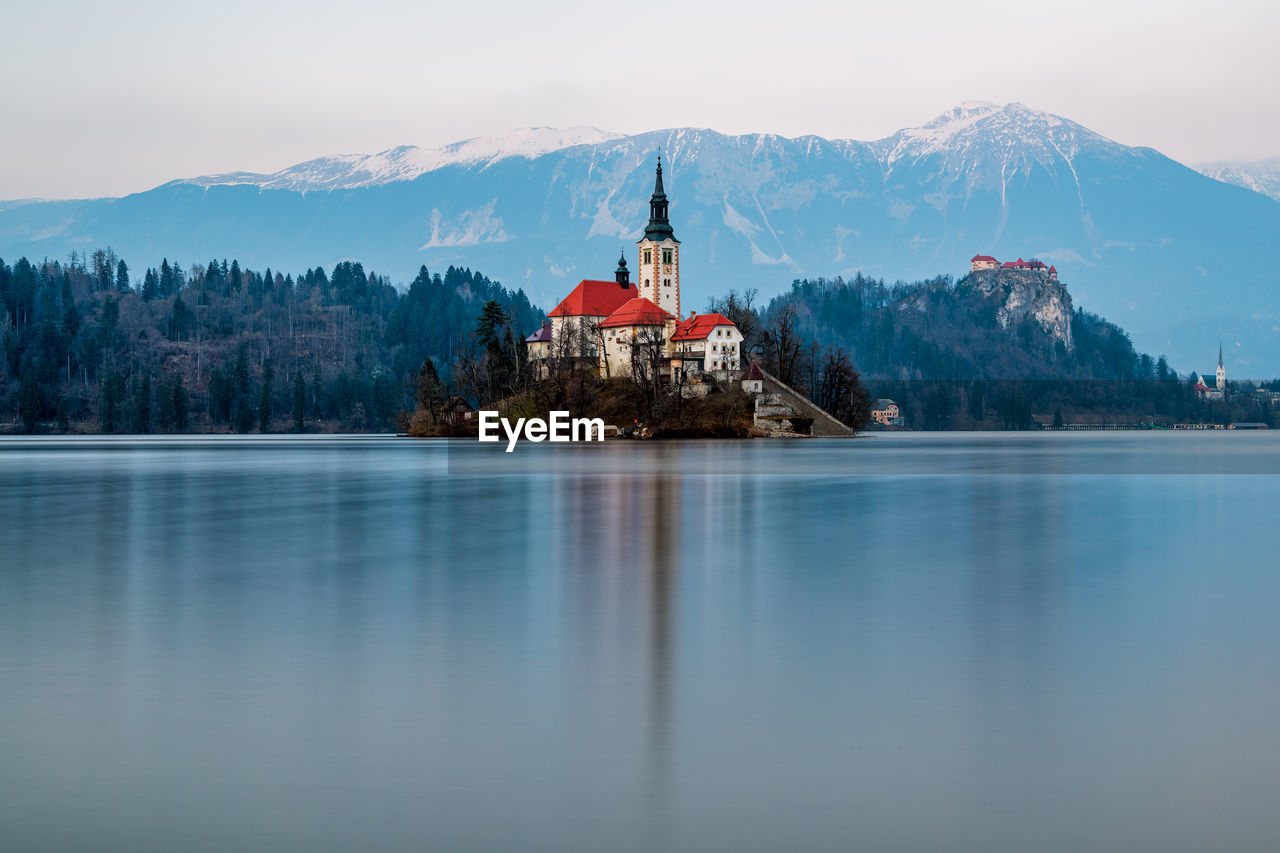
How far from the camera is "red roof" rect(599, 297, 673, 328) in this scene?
583 ft

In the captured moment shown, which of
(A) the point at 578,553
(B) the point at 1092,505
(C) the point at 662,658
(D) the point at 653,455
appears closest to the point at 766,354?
(D) the point at 653,455

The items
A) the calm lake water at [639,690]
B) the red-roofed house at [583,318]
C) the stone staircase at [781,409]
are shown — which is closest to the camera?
the calm lake water at [639,690]

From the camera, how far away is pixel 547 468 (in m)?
91.4

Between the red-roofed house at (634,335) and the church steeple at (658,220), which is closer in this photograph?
the red-roofed house at (634,335)

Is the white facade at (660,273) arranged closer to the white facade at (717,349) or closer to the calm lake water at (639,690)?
the white facade at (717,349)

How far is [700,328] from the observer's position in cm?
17362

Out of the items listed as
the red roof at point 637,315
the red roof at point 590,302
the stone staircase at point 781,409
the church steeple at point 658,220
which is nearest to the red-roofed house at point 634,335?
the red roof at point 637,315

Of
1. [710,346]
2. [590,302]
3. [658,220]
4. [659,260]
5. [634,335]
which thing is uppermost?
[658,220]

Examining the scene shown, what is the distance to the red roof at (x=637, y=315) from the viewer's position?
177750 millimetres

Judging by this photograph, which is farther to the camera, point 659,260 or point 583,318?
point 659,260

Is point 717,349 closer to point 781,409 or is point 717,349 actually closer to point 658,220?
point 781,409

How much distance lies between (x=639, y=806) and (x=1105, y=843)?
13.7 ft

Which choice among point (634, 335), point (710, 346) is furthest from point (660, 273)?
point (710, 346)

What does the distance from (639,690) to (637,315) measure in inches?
6489
